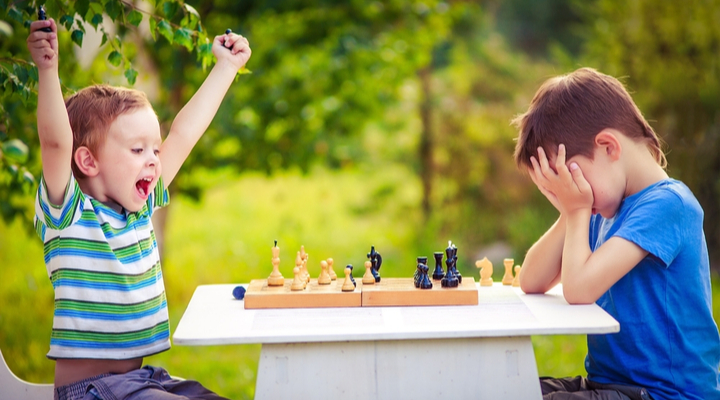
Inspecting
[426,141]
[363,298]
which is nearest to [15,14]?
[363,298]

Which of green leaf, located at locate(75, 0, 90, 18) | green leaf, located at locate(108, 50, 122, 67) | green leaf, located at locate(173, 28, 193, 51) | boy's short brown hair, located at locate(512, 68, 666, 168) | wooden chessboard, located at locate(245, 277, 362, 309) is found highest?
green leaf, located at locate(75, 0, 90, 18)

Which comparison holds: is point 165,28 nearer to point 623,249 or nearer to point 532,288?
point 532,288

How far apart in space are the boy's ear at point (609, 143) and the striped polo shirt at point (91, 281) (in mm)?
1516

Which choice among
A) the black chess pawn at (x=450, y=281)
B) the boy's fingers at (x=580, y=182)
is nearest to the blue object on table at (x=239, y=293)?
the black chess pawn at (x=450, y=281)

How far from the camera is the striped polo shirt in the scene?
2.08m

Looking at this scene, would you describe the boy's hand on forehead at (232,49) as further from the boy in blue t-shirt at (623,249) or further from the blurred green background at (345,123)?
the boy in blue t-shirt at (623,249)

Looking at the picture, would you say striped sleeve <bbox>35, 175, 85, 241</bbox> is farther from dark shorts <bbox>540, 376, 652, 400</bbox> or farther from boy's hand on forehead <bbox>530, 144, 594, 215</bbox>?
dark shorts <bbox>540, 376, 652, 400</bbox>

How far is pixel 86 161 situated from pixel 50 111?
0.29m

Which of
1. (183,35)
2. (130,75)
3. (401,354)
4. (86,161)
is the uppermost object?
(183,35)

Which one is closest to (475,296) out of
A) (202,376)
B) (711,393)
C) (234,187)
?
(711,393)

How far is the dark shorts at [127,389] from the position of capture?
2023 millimetres

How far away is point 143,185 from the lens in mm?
2236

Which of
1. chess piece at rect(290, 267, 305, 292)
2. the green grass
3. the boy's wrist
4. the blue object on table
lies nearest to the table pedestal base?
chess piece at rect(290, 267, 305, 292)

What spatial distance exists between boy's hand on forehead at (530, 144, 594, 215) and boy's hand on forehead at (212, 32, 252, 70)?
3.58 ft
